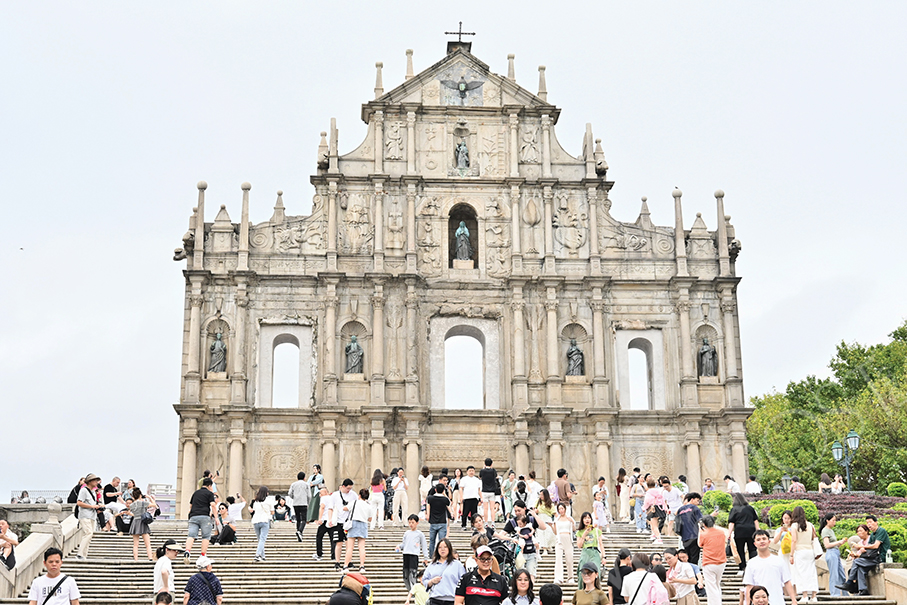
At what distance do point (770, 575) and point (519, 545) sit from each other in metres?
3.92

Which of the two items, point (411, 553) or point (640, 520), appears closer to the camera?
point (411, 553)

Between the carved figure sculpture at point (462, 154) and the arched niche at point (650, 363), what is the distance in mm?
7591

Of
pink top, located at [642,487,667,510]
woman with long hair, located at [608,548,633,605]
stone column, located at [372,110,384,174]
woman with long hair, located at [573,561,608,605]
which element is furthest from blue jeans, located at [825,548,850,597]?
stone column, located at [372,110,384,174]

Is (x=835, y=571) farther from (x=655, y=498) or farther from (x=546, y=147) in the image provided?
(x=546, y=147)

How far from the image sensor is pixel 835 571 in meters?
19.1

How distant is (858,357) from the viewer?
183ft

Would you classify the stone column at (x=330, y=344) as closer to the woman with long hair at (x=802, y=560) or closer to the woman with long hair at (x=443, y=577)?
the woman with long hair at (x=802, y=560)

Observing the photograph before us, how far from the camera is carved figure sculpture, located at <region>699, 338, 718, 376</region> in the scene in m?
38.3

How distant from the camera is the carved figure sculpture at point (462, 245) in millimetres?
39281

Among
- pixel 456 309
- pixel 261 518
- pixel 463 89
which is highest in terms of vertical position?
pixel 463 89

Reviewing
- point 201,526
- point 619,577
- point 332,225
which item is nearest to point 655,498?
point 201,526

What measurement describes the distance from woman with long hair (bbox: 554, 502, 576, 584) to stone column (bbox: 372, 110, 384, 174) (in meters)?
21.6

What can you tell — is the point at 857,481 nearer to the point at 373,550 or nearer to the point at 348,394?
the point at 348,394

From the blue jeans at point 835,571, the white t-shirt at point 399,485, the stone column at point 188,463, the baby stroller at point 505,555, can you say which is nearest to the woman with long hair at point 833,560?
the blue jeans at point 835,571
